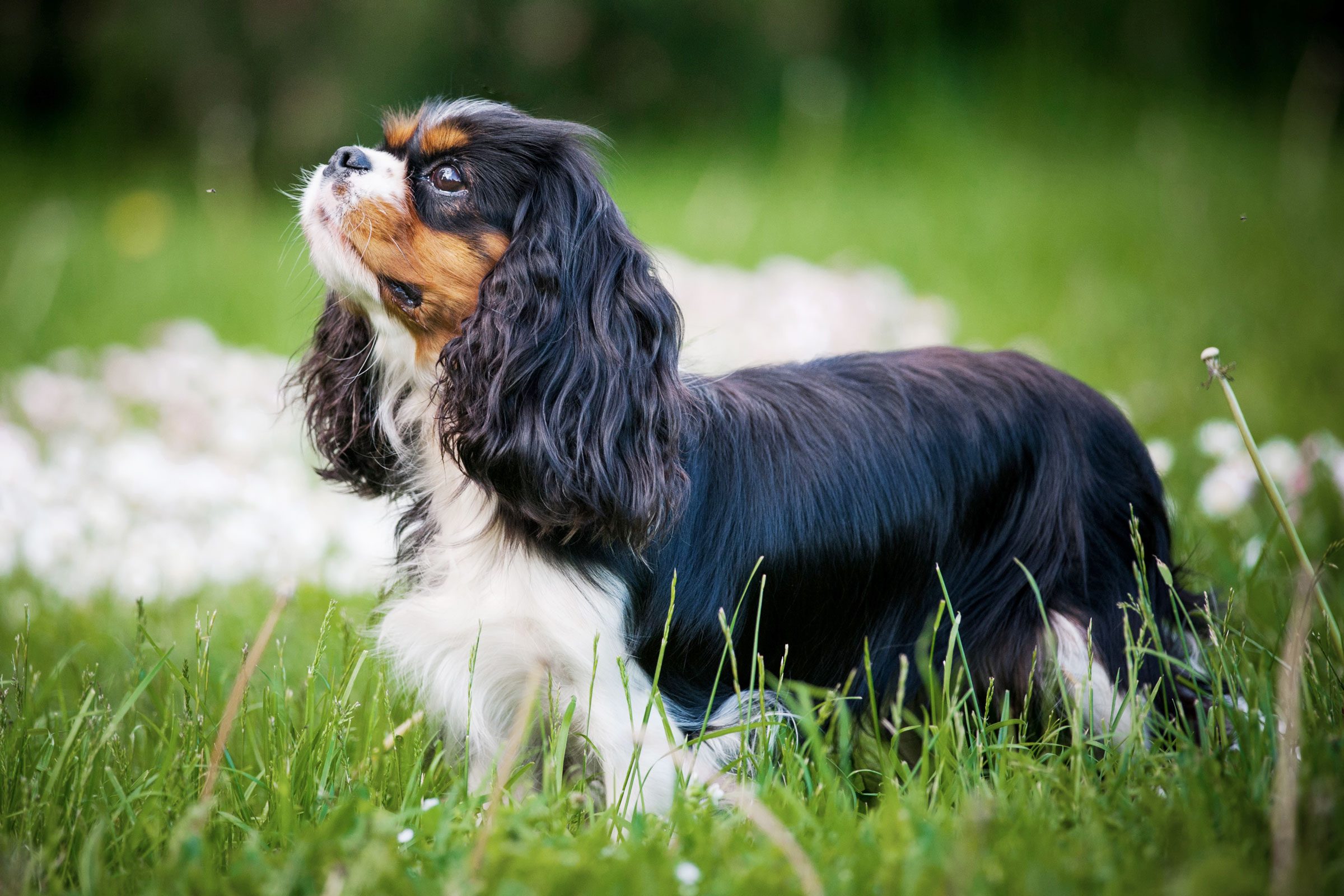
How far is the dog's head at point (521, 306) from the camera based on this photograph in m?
2.15

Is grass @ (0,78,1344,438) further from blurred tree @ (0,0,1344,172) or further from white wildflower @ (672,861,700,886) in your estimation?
white wildflower @ (672,861,700,886)

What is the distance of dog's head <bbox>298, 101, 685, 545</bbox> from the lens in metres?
2.15

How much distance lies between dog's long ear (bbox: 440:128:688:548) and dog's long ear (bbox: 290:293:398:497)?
1.16 feet

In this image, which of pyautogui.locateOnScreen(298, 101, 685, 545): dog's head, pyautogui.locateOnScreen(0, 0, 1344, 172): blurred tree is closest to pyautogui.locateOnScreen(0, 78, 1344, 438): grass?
pyautogui.locateOnScreen(0, 0, 1344, 172): blurred tree

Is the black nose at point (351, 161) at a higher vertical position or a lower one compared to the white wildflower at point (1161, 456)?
higher

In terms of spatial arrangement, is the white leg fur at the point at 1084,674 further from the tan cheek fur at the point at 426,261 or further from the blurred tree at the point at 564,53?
the blurred tree at the point at 564,53

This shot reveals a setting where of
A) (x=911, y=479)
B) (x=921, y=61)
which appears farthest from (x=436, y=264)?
(x=921, y=61)

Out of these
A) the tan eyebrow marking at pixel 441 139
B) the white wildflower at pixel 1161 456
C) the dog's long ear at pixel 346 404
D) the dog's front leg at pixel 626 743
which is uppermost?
the tan eyebrow marking at pixel 441 139

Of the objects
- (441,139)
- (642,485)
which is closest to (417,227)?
(441,139)

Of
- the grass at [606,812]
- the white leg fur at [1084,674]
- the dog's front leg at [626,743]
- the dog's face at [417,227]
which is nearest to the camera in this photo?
the grass at [606,812]

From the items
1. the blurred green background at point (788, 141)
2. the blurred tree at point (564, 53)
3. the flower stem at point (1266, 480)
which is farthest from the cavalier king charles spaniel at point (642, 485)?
the blurred tree at point (564, 53)

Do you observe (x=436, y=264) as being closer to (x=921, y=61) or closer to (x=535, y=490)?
(x=535, y=490)

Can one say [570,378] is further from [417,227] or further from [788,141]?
[788,141]

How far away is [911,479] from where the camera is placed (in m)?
2.40
